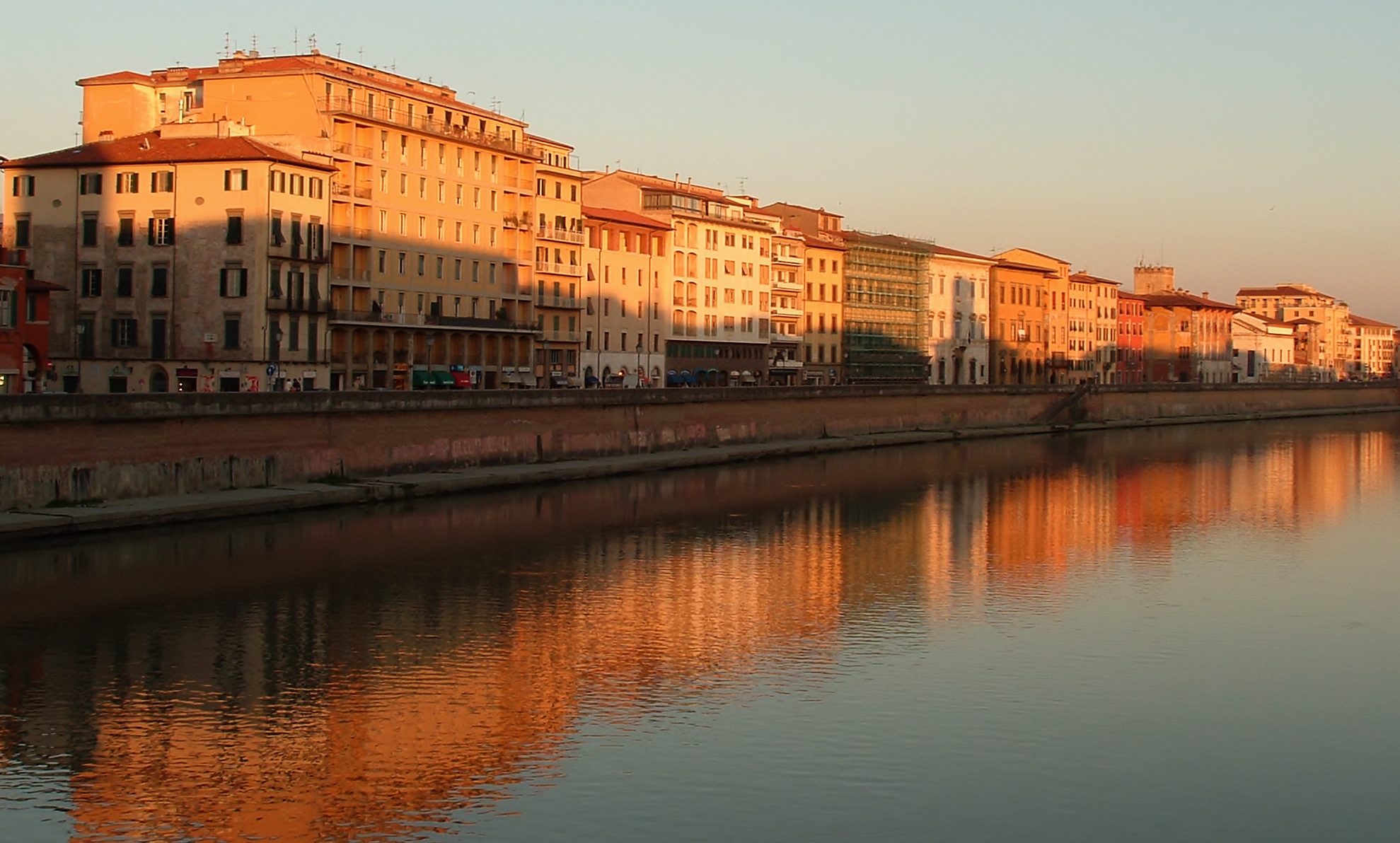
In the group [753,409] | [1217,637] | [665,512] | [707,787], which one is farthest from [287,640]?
[753,409]

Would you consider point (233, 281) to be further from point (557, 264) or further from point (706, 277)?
point (706, 277)

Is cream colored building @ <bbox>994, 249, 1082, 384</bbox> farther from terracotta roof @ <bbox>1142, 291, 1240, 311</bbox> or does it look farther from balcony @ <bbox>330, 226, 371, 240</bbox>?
balcony @ <bbox>330, 226, 371, 240</bbox>

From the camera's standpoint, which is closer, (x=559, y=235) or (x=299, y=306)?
(x=299, y=306)

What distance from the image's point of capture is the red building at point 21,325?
45750 mm

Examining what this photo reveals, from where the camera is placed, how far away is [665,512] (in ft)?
139

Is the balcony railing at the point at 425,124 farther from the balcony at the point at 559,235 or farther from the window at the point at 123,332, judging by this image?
the window at the point at 123,332

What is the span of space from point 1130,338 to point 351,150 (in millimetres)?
100183

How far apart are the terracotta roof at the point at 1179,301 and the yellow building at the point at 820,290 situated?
193 feet

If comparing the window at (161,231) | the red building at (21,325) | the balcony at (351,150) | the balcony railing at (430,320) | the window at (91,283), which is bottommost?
the red building at (21,325)

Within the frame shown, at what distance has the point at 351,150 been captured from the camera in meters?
69.7

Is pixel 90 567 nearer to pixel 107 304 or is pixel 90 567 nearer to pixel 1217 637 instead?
pixel 1217 637

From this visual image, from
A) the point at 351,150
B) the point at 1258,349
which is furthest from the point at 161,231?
the point at 1258,349

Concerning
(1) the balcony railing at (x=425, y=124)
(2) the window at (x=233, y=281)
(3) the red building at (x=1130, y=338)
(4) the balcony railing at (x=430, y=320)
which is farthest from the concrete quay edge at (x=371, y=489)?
(3) the red building at (x=1130, y=338)

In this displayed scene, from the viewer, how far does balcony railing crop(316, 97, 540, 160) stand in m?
69.2
